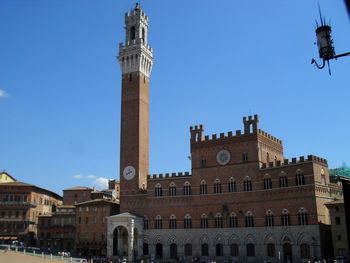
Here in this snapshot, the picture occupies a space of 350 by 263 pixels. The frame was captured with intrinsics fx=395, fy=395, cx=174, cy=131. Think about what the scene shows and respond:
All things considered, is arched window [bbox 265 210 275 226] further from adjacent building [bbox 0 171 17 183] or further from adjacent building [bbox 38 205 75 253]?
adjacent building [bbox 0 171 17 183]

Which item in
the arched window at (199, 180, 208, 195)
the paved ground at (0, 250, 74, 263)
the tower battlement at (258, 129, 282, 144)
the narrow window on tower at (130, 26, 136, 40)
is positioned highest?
the narrow window on tower at (130, 26, 136, 40)

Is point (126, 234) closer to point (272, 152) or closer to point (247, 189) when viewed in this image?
point (247, 189)

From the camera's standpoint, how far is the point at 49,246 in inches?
2611

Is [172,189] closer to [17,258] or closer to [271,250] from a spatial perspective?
[271,250]

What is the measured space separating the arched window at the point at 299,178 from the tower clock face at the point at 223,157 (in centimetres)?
945

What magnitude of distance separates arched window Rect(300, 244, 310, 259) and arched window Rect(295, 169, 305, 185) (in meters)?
6.94

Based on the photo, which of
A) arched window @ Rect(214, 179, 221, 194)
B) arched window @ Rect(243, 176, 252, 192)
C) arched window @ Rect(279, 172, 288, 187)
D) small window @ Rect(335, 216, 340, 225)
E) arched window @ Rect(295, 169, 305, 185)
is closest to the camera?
small window @ Rect(335, 216, 340, 225)

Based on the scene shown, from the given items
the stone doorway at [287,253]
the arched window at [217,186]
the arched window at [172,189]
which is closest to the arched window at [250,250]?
the stone doorway at [287,253]

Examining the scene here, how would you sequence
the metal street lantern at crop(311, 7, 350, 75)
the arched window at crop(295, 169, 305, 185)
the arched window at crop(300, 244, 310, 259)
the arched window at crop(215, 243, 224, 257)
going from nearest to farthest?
the metal street lantern at crop(311, 7, 350, 75) < the arched window at crop(300, 244, 310, 259) < the arched window at crop(295, 169, 305, 185) < the arched window at crop(215, 243, 224, 257)

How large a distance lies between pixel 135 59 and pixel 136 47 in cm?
Answer: 195

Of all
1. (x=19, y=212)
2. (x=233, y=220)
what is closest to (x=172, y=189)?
(x=233, y=220)

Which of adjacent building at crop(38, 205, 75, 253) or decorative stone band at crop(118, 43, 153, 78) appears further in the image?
adjacent building at crop(38, 205, 75, 253)

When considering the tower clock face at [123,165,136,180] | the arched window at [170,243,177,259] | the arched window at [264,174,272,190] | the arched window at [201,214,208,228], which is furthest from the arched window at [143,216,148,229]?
the arched window at [264,174,272,190]

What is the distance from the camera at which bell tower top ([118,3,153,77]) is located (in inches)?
2494
